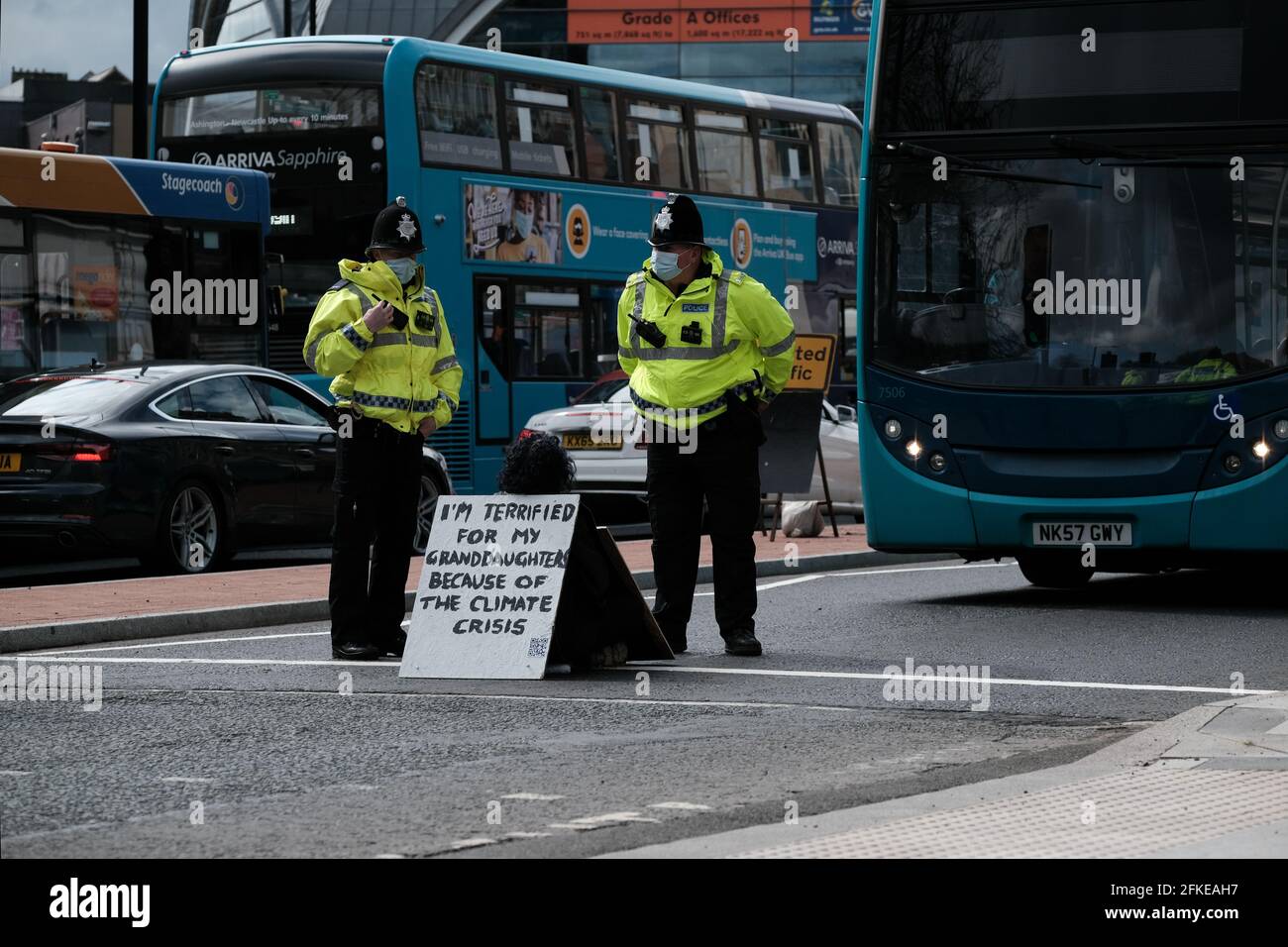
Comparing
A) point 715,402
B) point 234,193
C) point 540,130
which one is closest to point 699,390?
point 715,402

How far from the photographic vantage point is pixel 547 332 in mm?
21688

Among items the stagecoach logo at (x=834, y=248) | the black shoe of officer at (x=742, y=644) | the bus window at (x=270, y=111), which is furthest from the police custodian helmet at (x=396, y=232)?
the stagecoach logo at (x=834, y=248)

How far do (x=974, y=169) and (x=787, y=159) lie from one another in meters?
12.4

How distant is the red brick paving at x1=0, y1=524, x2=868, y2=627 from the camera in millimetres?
11680

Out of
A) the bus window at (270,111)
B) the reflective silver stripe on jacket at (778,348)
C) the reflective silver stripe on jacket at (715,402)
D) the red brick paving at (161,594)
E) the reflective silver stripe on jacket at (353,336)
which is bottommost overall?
the red brick paving at (161,594)

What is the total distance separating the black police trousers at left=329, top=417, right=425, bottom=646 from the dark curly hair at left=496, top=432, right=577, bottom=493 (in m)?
0.55

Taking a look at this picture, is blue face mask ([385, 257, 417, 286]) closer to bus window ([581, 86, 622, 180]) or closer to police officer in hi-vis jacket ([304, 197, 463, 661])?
police officer in hi-vis jacket ([304, 197, 463, 661])

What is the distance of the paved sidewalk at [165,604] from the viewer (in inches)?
434

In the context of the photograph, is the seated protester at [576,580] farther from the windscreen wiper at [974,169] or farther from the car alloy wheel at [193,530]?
the car alloy wheel at [193,530]

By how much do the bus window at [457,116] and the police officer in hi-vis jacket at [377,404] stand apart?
1024 cm

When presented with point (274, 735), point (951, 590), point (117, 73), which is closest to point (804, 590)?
point (951, 590)

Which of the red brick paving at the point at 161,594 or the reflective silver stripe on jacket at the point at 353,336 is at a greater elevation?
the reflective silver stripe on jacket at the point at 353,336

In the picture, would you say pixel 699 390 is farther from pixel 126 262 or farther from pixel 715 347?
pixel 126 262
